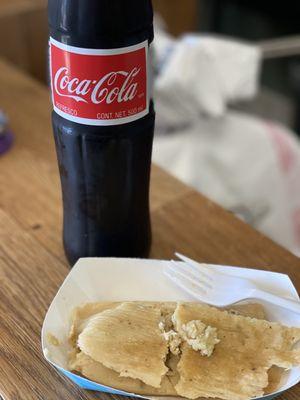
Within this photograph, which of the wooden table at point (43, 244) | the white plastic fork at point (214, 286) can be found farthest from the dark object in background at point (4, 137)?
the white plastic fork at point (214, 286)

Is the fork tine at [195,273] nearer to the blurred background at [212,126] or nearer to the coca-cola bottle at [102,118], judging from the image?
the coca-cola bottle at [102,118]

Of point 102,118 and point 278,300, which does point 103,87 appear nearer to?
point 102,118

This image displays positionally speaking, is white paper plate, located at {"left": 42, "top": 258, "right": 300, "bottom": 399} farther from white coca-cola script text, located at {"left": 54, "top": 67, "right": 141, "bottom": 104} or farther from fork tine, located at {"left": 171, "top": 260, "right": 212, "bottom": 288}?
white coca-cola script text, located at {"left": 54, "top": 67, "right": 141, "bottom": 104}

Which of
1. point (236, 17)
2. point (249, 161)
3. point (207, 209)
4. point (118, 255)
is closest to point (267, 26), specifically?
point (236, 17)

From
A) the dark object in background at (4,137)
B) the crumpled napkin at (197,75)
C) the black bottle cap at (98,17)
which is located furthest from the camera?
the crumpled napkin at (197,75)

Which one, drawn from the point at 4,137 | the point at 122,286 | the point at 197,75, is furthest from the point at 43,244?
the point at 197,75

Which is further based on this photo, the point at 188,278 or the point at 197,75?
the point at 197,75
